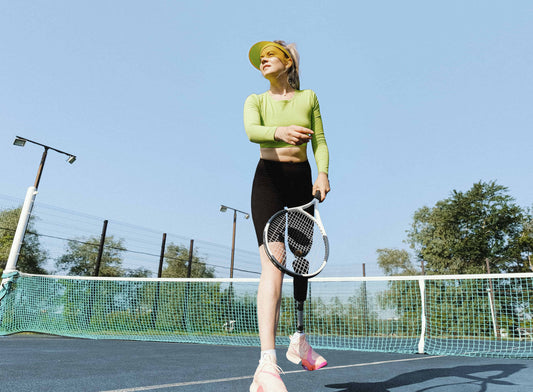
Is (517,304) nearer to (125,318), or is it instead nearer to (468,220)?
(125,318)

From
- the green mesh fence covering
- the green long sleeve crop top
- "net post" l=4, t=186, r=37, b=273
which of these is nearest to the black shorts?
the green long sleeve crop top

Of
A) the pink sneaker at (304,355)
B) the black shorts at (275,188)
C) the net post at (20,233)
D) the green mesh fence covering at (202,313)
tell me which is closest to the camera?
the black shorts at (275,188)

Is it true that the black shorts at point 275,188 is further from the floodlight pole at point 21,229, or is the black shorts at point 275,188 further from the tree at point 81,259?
the tree at point 81,259

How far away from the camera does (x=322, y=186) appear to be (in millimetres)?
2578

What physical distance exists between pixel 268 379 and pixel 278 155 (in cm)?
139

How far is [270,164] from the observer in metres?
2.61

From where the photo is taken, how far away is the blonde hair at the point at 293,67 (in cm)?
279

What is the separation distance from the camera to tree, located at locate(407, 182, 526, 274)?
35.4 metres

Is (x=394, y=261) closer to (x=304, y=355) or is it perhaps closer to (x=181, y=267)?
(x=181, y=267)

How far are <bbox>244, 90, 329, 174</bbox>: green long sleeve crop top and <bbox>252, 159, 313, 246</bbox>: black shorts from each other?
0.15m

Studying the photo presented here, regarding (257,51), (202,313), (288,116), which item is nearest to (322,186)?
(288,116)

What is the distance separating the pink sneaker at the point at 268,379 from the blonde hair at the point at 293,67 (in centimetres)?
191

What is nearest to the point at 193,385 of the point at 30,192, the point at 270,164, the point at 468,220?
the point at 270,164

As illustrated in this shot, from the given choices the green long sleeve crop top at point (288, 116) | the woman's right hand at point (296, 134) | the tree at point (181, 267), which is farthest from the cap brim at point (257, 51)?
the tree at point (181, 267)
